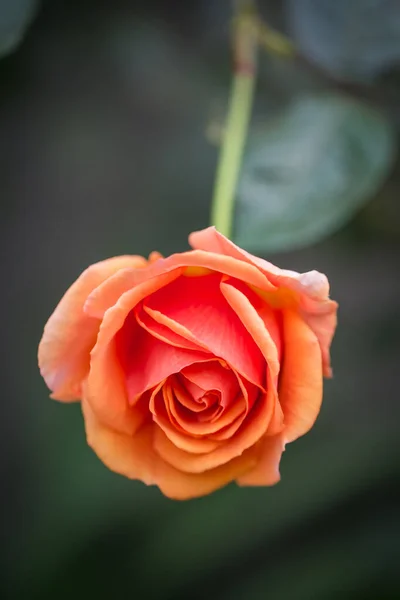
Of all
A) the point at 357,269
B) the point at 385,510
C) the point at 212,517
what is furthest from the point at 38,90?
the point at 385,510

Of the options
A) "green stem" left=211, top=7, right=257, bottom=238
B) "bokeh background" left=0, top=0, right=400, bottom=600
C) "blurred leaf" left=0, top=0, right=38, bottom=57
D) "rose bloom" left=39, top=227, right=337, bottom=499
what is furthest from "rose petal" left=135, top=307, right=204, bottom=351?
"bokeh background" left=0, top=0, right=400, bottom=600

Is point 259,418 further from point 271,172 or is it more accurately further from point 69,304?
point 271,172

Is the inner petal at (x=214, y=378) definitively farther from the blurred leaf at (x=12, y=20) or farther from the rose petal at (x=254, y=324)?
the blurred leaf at (x=12, y=20)

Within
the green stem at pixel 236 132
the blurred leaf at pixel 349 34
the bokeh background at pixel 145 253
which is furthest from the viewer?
the bokeh background at pixel 145 253

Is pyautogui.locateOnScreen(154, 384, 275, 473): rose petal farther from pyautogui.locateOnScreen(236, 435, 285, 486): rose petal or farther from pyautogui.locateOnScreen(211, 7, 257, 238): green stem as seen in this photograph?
pyautogui.locateOnScreen(211, 7, 257, 238): green stem

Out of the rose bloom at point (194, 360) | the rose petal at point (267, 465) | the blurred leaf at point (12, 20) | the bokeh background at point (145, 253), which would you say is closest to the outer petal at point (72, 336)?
the rose bloom at point (194, 360)

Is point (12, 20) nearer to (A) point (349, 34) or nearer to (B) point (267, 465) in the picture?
(A) point (349, 34)

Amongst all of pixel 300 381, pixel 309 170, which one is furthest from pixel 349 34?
pixel 300 381
